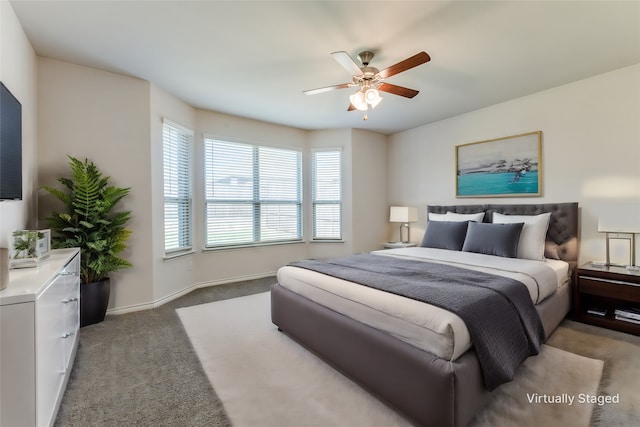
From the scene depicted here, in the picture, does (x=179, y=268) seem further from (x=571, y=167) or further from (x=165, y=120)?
(x=571, y=167)

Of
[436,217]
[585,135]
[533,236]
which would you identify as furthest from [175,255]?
[585,135]

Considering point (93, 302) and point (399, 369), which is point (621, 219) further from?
point (93, 302)

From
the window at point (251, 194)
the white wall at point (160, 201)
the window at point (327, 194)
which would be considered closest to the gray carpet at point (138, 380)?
the white wall at point (160, 201)

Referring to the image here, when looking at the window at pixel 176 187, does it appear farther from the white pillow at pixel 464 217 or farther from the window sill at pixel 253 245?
the white pillow at pixel 464 217

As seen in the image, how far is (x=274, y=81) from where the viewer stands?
327 cm

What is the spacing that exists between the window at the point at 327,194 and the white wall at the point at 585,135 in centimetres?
211

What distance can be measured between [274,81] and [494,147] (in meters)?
3.16

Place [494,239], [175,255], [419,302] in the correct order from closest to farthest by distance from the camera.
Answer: [419,302], [494,239], [175,255]

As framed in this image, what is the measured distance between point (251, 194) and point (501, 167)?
151 inches

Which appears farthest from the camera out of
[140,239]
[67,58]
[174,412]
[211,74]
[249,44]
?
[140,239]

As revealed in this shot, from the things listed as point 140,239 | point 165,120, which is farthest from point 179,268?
point 165,120

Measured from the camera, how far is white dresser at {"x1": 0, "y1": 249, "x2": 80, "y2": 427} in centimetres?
123

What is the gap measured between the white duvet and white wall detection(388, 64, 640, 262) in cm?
88

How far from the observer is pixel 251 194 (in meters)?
4.82
